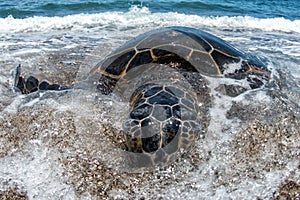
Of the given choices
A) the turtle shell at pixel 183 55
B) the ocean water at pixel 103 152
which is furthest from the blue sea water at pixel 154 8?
the turtle shell at pixel 183 55

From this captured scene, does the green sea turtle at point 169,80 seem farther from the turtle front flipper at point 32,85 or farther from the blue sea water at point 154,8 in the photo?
the blue sea water at point 154,8

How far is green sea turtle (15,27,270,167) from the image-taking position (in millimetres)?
2941

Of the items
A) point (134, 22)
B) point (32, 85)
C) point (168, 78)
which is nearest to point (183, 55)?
point (168, 78)

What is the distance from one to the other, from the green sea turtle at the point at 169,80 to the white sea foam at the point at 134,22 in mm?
5756

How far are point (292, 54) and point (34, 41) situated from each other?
5.79m

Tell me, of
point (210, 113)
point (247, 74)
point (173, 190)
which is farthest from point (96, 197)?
point (247, 74)

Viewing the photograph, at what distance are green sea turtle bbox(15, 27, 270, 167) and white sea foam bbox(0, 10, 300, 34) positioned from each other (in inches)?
227

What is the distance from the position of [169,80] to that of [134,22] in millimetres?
7822

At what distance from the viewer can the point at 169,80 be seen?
369 cm

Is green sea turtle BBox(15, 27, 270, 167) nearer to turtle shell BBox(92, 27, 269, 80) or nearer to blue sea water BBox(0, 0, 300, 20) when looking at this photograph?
turtle shell BBox(92, 27, 269, 80)

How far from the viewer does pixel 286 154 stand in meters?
3.17

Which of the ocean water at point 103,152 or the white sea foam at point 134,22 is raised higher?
the ocean water at point 103,152

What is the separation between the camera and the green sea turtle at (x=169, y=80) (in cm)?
294

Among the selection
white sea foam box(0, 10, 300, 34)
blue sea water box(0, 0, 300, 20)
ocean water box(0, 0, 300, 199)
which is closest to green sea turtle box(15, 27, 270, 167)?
ocean water box(0, 0, 300, 199)
